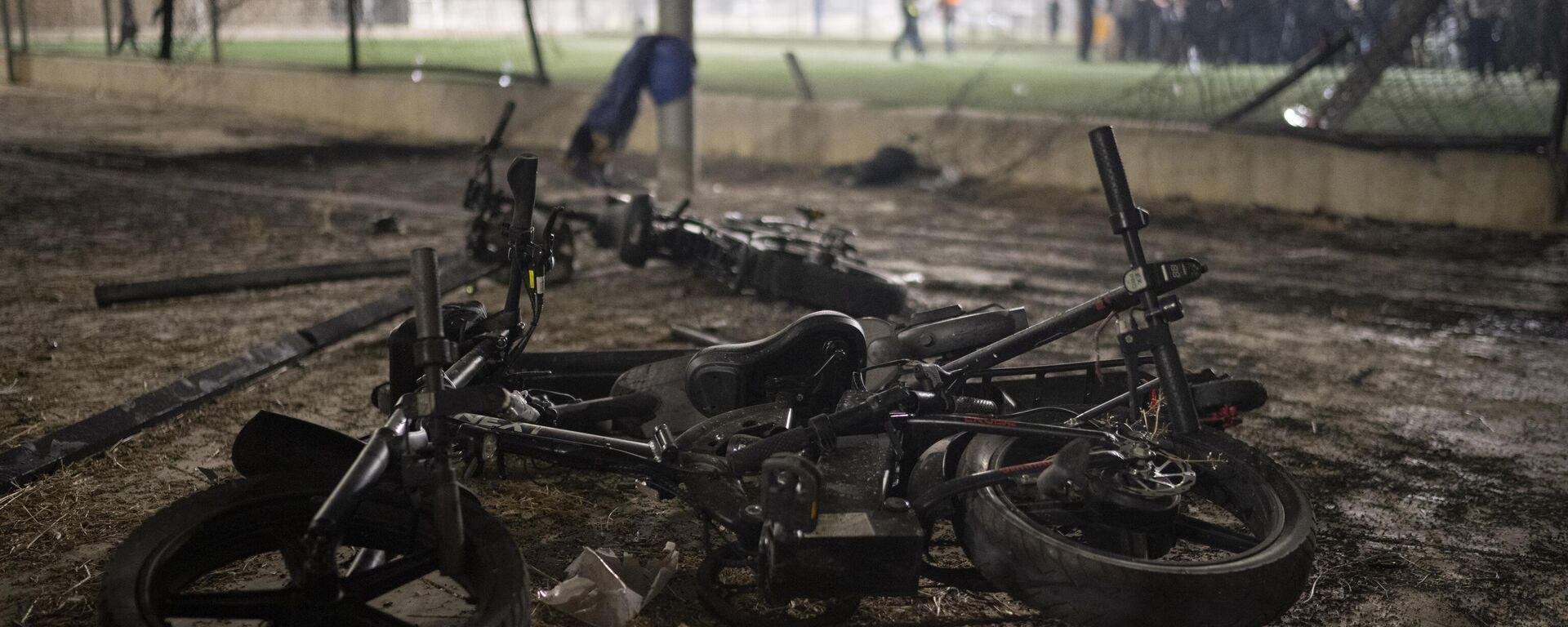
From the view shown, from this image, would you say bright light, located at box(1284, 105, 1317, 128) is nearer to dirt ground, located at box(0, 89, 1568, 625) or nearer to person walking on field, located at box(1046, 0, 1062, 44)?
dirt ground, located at box(0, 89, 1568, 625)

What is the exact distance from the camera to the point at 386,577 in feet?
9.11

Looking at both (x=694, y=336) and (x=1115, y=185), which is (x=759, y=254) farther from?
(x=1115, y=185)

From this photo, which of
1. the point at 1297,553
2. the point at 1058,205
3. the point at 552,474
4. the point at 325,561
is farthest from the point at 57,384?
the point at 1058,205

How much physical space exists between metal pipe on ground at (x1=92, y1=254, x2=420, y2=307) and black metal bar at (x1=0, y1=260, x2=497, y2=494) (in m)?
0.64

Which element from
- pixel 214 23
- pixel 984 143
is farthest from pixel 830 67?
pixel 984 143

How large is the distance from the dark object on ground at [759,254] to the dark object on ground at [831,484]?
2584 millimetres

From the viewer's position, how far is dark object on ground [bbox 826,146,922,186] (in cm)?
1222

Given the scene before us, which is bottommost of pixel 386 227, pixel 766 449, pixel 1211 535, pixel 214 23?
pixel 1211 535

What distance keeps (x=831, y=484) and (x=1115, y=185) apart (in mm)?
1103

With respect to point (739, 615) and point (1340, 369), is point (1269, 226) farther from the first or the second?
point (739, 615)

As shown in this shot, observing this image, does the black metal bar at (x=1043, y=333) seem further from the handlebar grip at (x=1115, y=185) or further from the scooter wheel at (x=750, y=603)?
the scooter wheel at (x=750, y=603)

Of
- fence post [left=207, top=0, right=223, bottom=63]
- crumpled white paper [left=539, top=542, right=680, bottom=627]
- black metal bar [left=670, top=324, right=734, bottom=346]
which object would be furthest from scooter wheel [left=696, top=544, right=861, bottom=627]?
fence post [left=207, top=0, right=223, bottom=63]

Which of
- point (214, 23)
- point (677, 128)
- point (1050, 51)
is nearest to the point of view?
point (677, 128)

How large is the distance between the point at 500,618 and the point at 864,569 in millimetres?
875
